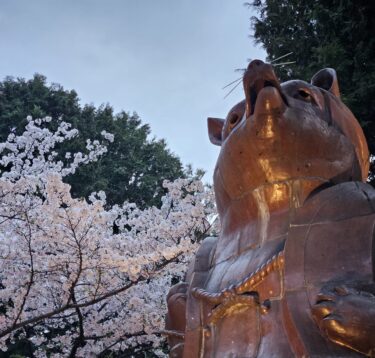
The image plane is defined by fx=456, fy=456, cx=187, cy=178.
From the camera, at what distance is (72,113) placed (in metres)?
20.3

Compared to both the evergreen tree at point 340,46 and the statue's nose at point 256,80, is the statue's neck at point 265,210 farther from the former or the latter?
the evergreen tree at point 340,46

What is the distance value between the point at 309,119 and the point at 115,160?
18265 millimetres

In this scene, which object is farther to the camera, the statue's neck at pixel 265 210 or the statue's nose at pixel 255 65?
the statue's nose at pixel 255 65

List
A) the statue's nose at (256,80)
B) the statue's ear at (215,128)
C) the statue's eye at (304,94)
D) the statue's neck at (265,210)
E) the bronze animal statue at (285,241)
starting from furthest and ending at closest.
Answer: the statue's ear at (215,128), the statue's eye at (304,94), the statue's nose at (256,80), the statue's neck at (265,210), the bronze animal statue at (285,241)

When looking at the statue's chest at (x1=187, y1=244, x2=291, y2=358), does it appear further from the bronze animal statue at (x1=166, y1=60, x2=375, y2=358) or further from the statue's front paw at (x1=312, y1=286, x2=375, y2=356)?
the statue's front paw at (x1=312, y1=286, x2=375, y2=356)

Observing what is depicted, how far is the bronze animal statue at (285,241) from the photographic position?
82.9 inches

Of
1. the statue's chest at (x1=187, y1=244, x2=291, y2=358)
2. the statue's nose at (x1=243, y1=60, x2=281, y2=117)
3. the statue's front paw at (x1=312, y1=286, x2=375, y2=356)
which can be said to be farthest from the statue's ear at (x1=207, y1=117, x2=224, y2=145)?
the statue's front paw at (x1=312, y1=286, x2=375, y2=356)

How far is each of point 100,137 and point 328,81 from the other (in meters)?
17.6

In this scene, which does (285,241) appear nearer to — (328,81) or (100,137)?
(328,81)

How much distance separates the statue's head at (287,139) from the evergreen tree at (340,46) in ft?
15.7

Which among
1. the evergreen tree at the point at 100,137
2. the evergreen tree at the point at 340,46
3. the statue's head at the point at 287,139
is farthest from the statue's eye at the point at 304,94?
the evergreen tree at the point at 100,137

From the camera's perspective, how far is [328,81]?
324 centimetres

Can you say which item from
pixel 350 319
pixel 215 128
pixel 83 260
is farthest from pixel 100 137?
pixel 350 319

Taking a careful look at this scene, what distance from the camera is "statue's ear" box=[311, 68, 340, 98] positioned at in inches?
125
